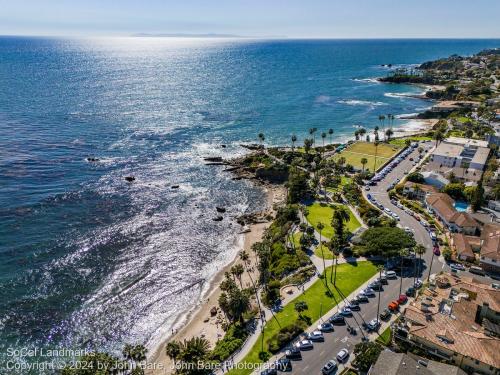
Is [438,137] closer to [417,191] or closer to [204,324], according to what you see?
[417,191]

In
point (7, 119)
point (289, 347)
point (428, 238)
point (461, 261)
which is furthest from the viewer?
point (7, 119)

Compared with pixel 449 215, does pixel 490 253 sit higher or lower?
lower

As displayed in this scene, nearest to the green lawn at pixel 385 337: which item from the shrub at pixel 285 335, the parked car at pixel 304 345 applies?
the parked car at pixel 304 345

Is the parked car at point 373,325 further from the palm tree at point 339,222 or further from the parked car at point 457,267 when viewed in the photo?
the palm tree at point 339,222

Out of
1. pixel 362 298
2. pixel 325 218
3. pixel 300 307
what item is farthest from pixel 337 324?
pixel 325 218

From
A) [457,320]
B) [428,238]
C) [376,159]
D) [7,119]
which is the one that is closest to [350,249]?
[428,238]

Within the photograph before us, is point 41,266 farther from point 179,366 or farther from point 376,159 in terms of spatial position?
point 376,159

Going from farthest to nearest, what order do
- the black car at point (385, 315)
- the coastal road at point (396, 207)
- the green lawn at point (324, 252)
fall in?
the coastal road at point (396, 207), the green lawn at point (324, 252), the black car at point (385, 315)
